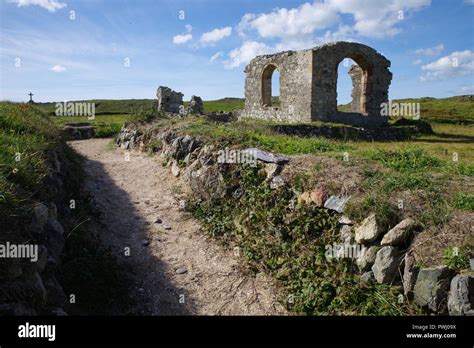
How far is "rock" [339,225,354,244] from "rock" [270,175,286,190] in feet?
6.50

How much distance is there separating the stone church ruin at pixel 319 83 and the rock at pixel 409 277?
16202 millimetres

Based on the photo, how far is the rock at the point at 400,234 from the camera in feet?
19.3

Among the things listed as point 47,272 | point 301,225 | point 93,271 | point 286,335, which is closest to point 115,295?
point 93,271

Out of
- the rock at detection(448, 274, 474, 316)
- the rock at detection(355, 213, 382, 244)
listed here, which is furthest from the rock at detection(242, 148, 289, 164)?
the rock at detection(448, 274, 474, 316)

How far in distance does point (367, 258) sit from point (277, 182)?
2.97 metres

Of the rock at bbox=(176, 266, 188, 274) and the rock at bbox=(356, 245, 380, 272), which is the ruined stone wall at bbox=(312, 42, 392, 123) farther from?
the rock at bbox=(356, 245, 380, 272)

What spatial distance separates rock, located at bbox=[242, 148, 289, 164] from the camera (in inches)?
363

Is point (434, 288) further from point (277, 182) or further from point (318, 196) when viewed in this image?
point (277, 182)

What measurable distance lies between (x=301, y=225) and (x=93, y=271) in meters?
3.86

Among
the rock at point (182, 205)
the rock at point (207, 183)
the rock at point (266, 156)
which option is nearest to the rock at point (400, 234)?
the rock at point (266, 156)

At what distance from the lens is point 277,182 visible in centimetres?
862

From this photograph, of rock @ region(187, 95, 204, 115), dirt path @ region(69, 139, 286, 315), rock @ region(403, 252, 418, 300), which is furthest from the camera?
rock @ region(187, 95, 204, 115)

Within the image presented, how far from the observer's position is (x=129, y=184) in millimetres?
12742

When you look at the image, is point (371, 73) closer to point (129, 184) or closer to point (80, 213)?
point (129, 184)
